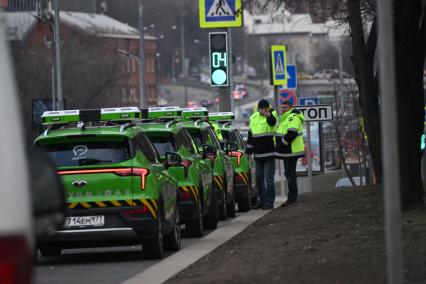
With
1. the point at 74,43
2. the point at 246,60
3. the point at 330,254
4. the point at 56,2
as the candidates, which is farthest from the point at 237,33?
the point at 330,254

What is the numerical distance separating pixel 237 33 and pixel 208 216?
150 m

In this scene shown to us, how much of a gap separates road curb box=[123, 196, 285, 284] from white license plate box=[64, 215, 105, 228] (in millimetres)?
786

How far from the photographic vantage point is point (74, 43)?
9644cm

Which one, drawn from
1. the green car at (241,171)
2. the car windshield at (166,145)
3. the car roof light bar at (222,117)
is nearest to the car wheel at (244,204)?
the green car at (241,171)

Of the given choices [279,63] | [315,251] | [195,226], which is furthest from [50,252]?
[279,63]

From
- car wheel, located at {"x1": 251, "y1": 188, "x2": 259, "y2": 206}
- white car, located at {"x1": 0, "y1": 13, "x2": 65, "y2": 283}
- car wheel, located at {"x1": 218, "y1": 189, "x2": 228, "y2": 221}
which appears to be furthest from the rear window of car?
car wheel, located at {"x1": 251, "y1": 188, "x2": 259, "y2": 206}

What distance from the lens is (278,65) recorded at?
30203 millimetres

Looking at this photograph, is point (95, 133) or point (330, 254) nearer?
point (330, 254)

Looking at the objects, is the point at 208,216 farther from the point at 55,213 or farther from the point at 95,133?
the point at 55,213

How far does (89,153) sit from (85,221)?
0.71 metres

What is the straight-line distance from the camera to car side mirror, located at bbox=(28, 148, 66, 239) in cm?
472

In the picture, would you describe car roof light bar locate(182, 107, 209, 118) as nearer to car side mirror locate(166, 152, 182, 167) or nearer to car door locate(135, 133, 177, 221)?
car side mirror locate(166, 152, 182, 167)

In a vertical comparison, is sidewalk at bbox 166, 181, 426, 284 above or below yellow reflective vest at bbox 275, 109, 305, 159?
below

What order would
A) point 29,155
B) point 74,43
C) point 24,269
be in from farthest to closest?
point 74,43
point 29,155
point 24,269
